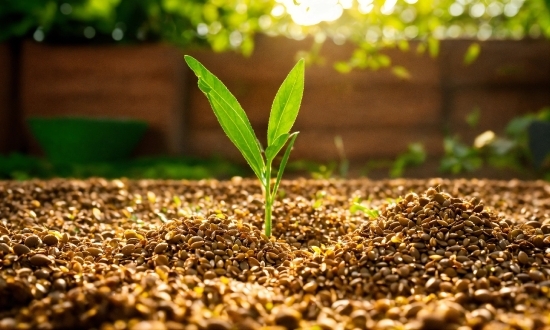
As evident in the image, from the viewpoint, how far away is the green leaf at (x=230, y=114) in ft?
5.02

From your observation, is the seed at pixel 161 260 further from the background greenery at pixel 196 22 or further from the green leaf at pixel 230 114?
the background greenery at pixel 196 22

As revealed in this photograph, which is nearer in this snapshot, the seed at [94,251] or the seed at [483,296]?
the seed at [483,296]

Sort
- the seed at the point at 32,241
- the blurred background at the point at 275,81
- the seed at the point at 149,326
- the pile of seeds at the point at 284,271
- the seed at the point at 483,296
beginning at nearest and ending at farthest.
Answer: the seed at the point at 149,326 → the pile of seeds at the point at 284,271 → the seed at the point at 483,296 → the seed at the point at 32,241 → the blurred background at the point at 275,81

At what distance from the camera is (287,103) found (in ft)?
5.26

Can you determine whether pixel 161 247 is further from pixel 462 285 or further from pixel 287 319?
pixel 462 285

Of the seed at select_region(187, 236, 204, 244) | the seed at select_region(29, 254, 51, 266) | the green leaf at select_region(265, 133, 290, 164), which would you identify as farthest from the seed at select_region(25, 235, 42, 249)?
the green leaf at select_region(265, 133, 290, 164)

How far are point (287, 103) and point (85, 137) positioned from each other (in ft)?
8.78

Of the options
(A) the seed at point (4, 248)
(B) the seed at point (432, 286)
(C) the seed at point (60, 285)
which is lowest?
(C) the seed at point (60, 285)

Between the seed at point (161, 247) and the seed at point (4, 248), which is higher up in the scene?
the seed at point (161, 247)

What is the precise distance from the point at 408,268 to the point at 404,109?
10.7 feet

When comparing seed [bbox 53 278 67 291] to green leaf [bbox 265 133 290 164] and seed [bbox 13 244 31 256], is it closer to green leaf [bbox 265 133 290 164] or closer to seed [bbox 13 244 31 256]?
seed [bbox 13 244 31 256]

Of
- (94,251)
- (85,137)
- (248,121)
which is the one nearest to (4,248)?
(94,251)

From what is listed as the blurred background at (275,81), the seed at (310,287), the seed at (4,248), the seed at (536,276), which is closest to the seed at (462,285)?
the seed at (536,276)

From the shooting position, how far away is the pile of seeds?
1000 mm
